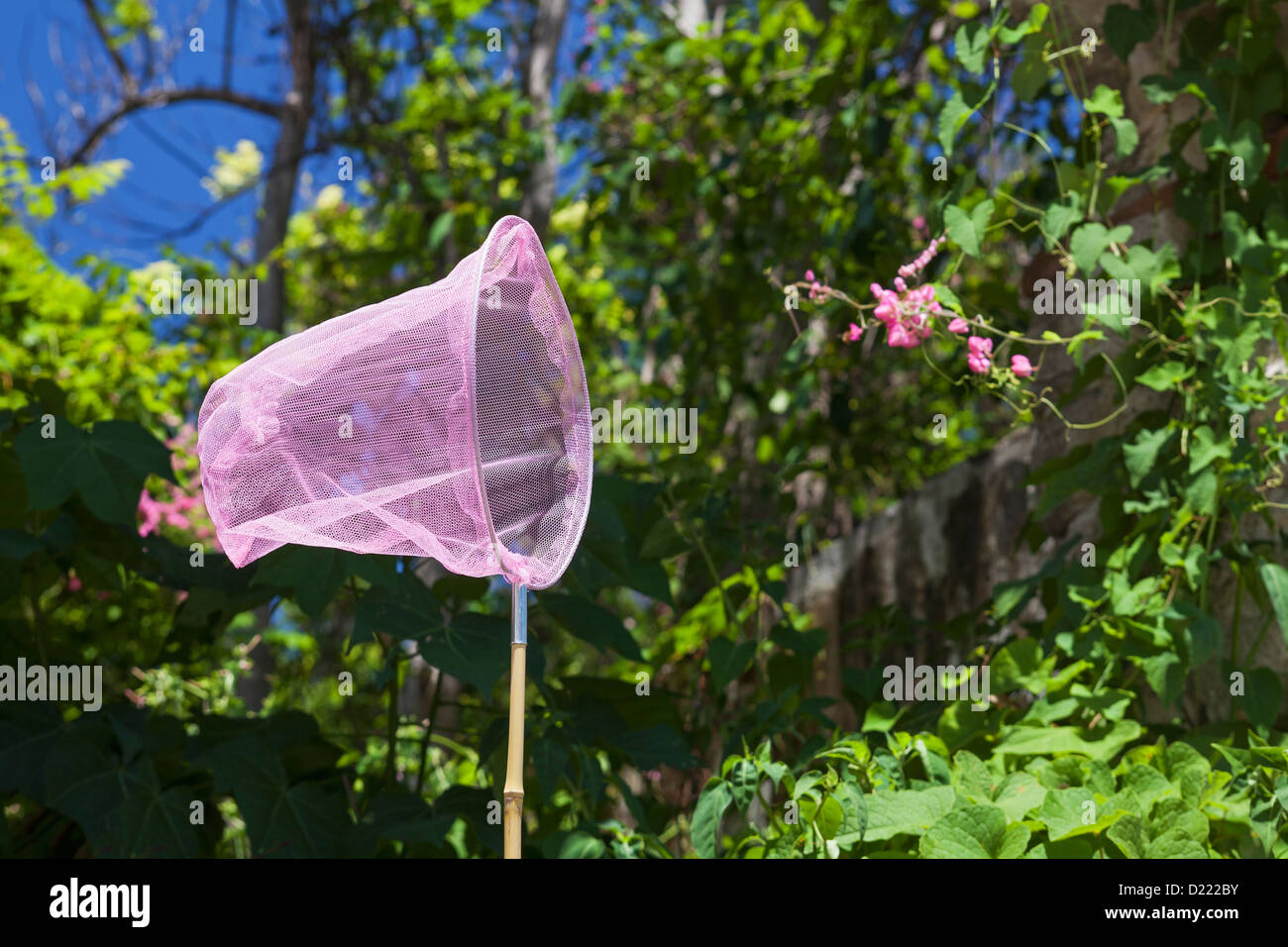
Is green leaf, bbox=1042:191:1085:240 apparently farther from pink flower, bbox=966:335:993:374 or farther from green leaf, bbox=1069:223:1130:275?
pink flower, bbox=966:335:993:374

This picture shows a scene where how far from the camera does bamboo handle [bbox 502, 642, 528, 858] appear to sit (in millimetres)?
1087

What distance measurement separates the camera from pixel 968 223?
1782 millimetres

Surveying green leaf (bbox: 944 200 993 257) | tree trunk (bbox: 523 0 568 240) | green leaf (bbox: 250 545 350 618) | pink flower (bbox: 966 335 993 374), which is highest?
tree trunk (bbox: 523 0 568 240)

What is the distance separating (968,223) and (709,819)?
97 cm

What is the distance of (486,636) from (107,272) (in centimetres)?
227

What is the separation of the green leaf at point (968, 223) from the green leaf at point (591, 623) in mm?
787

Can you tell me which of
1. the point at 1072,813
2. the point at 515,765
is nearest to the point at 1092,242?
the point at 1072,813

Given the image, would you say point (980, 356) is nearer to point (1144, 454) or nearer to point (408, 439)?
point (1144, 454)

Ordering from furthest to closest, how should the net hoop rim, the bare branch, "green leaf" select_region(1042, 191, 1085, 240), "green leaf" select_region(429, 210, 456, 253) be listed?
the bare branch < "green leaf" select_region(429, 210, 456, 253) < "green leaf" select_region(1042, 191, 1085, 240) < the net hoop rim

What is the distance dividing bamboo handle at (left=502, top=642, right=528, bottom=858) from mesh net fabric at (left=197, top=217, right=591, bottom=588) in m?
0.08

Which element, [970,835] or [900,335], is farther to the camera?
[900,335]

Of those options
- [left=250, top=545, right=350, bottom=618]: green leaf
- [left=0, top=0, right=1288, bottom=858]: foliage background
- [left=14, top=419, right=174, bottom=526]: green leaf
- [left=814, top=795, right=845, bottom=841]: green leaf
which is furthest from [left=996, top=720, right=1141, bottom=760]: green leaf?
[left=14, top=419, right=174, bottom=526]: green leaf
